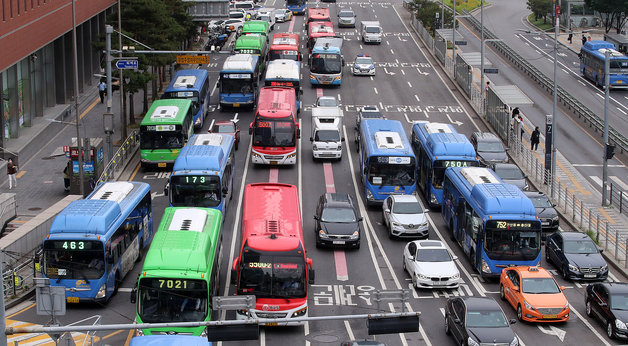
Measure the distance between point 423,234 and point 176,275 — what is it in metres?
16.2

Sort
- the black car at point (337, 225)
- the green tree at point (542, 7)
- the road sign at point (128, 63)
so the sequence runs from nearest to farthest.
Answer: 1. the black car at point (337, 225)
2. the road sign at point (128, 63)
3. the green tree at point (542, 7)

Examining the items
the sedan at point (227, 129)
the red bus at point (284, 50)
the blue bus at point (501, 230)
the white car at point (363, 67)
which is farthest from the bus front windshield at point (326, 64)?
the blue bus at point (501, 230)

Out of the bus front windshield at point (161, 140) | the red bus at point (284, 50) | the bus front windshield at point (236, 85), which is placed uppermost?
the red bus at point (284, 50)

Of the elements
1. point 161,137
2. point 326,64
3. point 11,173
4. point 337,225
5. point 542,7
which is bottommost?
point 337,225

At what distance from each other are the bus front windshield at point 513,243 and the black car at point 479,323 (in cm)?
567

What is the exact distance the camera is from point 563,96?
74062 mm

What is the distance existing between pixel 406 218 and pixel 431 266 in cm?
599

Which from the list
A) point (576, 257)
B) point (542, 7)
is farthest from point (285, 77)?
point (542, 7)

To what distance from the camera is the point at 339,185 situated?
169 ft

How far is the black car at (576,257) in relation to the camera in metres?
39.7

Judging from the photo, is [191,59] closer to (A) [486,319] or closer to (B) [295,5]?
(A) [486,319]

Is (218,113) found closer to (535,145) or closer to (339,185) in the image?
(339,185)

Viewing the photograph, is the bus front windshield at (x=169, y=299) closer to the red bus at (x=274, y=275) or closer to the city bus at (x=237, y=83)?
the red bus at (x=274, y=275)

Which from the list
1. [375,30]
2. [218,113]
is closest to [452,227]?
[218,113]
